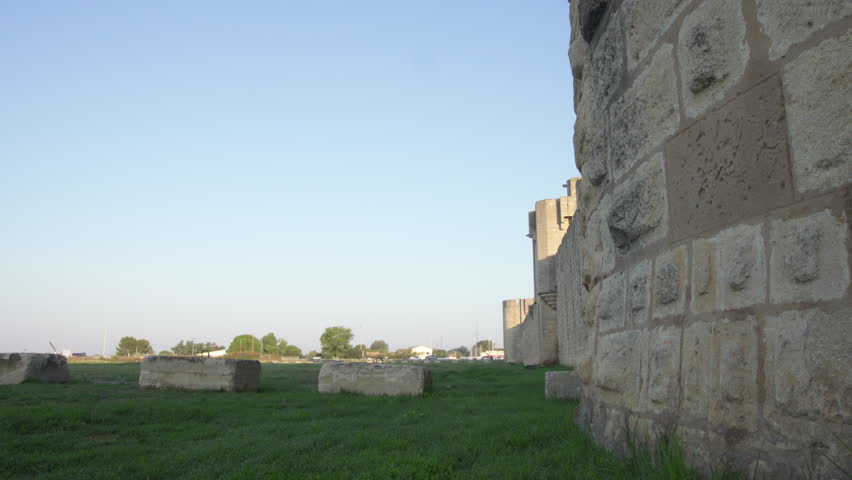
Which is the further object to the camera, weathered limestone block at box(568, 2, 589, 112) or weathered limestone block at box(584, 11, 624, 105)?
weathered limestone block at box(568, 2, 589, 112)

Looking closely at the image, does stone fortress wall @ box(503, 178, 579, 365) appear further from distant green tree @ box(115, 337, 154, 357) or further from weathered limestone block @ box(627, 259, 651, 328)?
distant green tree @ box(115, 337, 154, 357)

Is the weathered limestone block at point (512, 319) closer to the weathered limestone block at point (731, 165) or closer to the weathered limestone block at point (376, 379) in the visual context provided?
the weathered limestone block at point (376, 379)

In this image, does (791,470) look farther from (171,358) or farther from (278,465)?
(171,358)

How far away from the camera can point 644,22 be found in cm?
261

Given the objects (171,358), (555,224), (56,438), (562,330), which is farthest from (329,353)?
(56,438)

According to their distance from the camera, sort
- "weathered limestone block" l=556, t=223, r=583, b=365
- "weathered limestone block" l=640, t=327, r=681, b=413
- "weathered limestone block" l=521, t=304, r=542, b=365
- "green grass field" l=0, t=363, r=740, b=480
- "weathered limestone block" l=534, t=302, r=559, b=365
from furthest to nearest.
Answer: "weathered limestone block" l=521, t=304, r=542, b=365 < "weathered limestone block" l=534, t=302, r=559, b=365 < "weathered limestone block" l=556, t=223, r=583, b=365 < "green grass field" l=0, t=363, r=740, b=480 < "weathered limestone block" l=640, t=327, r=681, b=413

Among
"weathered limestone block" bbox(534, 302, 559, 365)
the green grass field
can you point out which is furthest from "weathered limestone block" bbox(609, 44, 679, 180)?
"weathered limestone block" bbox(534, 302, 559, 365)

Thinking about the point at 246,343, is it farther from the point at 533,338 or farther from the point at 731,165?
the point at 731,165

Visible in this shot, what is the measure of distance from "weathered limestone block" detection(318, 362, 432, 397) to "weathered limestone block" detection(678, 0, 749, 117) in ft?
22.2

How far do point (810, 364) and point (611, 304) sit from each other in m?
1.40

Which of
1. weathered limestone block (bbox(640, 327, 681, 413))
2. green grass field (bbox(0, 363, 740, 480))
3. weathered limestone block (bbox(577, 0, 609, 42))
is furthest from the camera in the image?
weathered limestone block (bbox(577, 0, 609, 42))

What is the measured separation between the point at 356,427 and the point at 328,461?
162cm

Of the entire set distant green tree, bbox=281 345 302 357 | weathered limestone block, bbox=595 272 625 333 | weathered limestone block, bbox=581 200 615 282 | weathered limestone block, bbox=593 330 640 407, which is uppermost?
weathered limestone block, bbox=581 200 615 282

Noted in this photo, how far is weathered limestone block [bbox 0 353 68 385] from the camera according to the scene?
10547 mm
